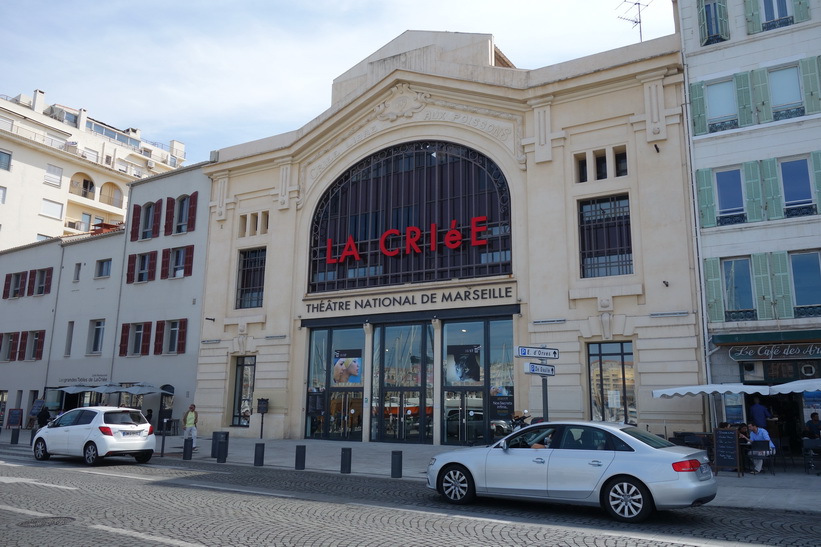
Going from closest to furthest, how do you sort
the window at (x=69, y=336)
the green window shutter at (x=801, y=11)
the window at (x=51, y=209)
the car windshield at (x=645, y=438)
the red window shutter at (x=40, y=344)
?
the car windshield at (x=645, y=438), the green window shutter at (x=801, y=11), the window at (x=69, y=336), the red window shutter at (x=40, y=344), the window at (x=51, y=209)

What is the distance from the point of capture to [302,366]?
28250 mm

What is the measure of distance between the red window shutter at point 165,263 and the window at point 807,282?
27.9 meters

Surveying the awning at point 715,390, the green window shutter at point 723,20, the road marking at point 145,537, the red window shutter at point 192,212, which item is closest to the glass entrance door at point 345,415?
the red window shutter at point 192,212

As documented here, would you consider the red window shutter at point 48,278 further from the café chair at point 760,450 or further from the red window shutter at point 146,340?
the café chair at point 760,450

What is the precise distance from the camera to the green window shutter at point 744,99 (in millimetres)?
20688

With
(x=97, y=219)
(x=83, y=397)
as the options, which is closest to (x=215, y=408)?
(x=83, y=397)

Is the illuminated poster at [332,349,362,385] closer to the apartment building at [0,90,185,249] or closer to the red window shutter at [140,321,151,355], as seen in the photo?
the red window shutter at [140,321,151,355]

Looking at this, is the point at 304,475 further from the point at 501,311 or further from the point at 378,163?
the point at 378,163

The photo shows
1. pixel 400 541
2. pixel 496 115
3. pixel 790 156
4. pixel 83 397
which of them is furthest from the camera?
pixel 83 397

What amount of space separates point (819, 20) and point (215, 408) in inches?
1082

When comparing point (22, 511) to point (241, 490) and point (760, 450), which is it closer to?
point (241, 490)

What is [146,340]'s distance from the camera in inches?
1307

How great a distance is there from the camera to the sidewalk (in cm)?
1206

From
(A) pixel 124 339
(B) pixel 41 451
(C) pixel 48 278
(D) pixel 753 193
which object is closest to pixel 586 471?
(D) pixel 753 193
